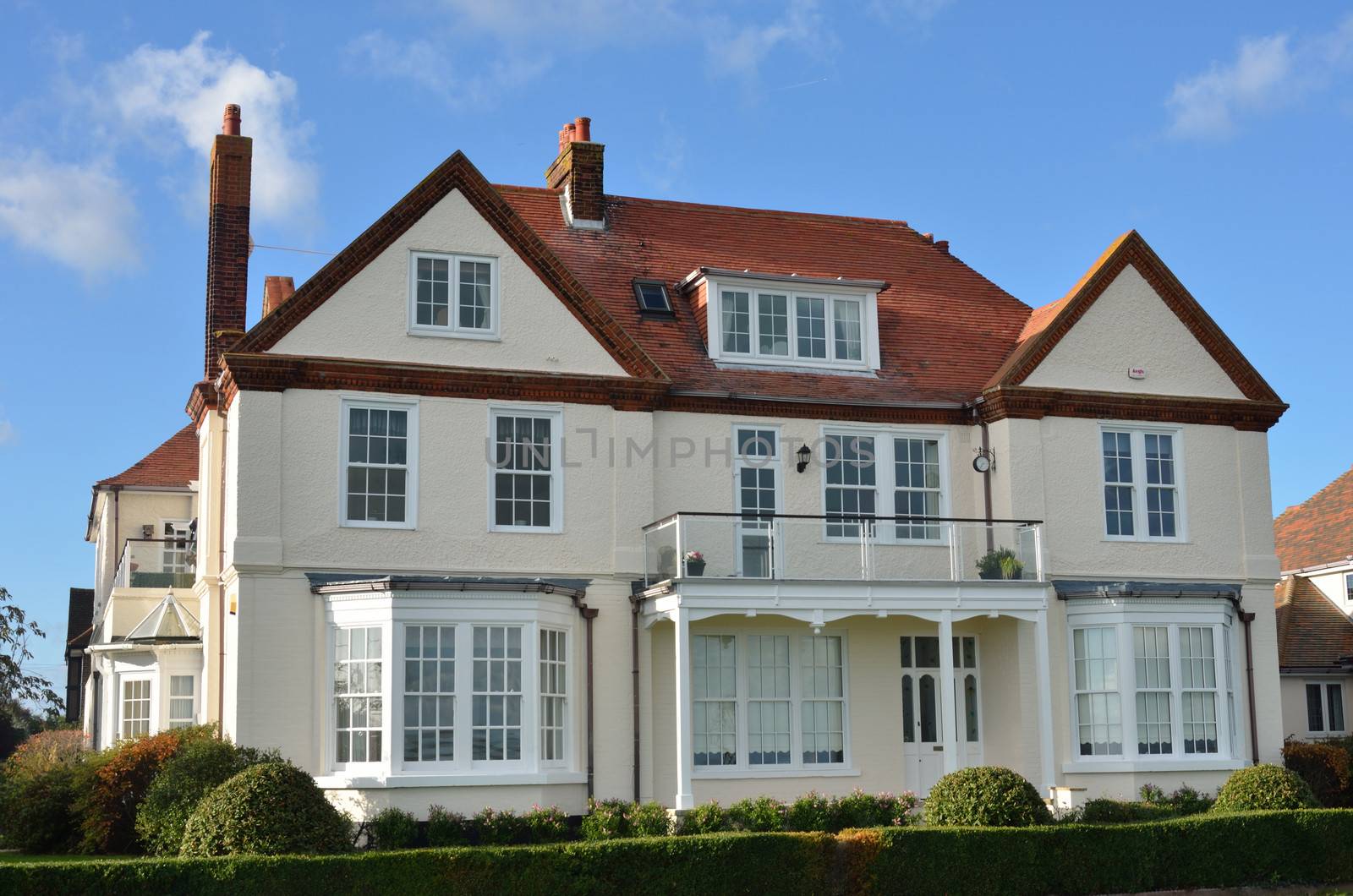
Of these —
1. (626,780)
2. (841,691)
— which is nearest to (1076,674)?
(841,691)

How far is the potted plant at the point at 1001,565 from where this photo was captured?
24.7 metres

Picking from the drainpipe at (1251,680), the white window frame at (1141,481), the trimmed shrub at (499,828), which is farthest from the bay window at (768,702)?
the drainpipe at (1251,680)

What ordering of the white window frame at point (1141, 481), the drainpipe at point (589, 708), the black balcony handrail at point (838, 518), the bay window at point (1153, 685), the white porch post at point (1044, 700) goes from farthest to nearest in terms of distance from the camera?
the white window frame at point (1141, 481) → the bay window at point (1153, 685) → the white porch post at point (1044, 700) → the black balcony handrail at point (838, 518) → the drainpipe at point (589, 708)

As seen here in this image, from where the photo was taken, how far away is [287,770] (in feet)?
61.3

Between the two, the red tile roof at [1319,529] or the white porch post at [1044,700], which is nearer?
the white porch post at [1044,700]

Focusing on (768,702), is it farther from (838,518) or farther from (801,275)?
(801,275)

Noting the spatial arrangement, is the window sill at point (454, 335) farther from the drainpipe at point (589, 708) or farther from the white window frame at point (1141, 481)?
the white window frame at point (1141, 481)

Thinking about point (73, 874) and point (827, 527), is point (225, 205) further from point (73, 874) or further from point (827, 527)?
point (73, 874)

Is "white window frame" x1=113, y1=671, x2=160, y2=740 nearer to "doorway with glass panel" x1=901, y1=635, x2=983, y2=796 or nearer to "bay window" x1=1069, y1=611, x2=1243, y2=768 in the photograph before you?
"doorway with glass panel" x1=901, y1=635, x2=983, y2=796

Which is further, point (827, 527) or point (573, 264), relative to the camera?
point (573, 264)

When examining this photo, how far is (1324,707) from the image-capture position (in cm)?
3341

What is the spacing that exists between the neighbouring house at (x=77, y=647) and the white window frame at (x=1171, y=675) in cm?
2166

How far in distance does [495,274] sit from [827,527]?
690 cm

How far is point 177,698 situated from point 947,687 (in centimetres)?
1269
